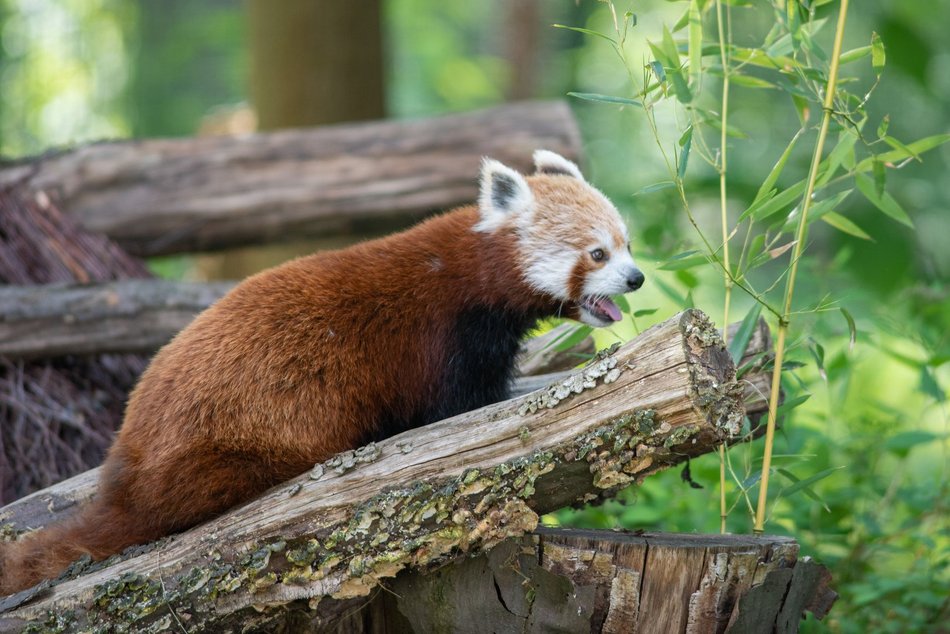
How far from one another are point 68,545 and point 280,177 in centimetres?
263

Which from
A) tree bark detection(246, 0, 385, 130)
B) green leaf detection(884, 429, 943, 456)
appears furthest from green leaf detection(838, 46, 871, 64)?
tree bark detection(246, 0, 385, 130)

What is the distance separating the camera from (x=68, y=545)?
2.17 meters

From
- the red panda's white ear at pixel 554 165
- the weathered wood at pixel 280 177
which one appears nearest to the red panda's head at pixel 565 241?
the red panda's white ear at pixel 554 165

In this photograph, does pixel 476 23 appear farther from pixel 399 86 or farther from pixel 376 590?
Answer: pixel 376 590

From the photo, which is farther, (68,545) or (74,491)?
(74,491)

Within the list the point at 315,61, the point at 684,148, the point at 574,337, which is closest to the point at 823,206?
the point at 684,148

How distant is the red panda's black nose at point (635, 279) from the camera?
7.95 feet

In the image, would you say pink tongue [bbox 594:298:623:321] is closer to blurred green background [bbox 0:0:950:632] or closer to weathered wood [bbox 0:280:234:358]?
blurred green background [bbox 0:0:950:632]

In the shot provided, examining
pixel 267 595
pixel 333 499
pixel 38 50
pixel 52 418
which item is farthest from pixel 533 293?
pixel 38 50

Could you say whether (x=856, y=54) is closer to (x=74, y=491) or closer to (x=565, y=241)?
(x=565, y=241)

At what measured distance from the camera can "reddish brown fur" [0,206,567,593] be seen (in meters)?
2.13

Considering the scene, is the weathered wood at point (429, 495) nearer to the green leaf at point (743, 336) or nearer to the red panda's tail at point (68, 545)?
the red panda's tail at point (68, 545)

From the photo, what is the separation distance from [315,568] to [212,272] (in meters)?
5.33

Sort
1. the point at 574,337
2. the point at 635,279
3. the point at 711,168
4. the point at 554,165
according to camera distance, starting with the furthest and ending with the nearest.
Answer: the point at 711,168 → the point at 554,165 → the point at 574,337 → the point at 635,279
